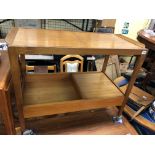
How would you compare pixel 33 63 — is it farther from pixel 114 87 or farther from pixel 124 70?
pixel 124 70

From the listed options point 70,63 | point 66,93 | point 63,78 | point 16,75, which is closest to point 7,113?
point 16,75

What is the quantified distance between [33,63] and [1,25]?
2.37 ft

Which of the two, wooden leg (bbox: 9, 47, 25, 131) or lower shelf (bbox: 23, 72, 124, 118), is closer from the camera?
wooden leg (bbox: 9, 47, 25, 131)

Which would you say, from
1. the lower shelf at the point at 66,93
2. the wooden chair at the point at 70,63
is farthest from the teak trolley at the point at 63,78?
the wooden chair at the point at 70,63

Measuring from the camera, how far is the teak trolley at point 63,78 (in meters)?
0.71

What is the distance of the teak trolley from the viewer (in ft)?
2.34

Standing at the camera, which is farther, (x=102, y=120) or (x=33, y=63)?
(x=33, y=63)

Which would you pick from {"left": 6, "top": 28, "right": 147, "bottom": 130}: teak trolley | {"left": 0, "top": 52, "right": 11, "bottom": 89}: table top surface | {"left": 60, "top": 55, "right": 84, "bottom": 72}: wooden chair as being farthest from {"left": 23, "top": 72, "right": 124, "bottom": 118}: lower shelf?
{"left": 60, "top": 55, "right": 84, "bottom": 72}: wooden chair

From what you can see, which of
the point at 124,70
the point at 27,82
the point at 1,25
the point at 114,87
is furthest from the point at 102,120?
the point at 1,25

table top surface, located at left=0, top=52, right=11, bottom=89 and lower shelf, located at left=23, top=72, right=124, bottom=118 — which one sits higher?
table top surface, located at left=0, top=52, right=11, bottom=89

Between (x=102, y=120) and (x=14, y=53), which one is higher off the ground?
(x=14, y=53)

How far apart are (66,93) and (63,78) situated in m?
0.18

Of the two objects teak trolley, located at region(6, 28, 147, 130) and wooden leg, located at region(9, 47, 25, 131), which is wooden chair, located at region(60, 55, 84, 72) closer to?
teak trolley, located at region(6, 28, 147, 130)

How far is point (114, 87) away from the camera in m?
1.21
